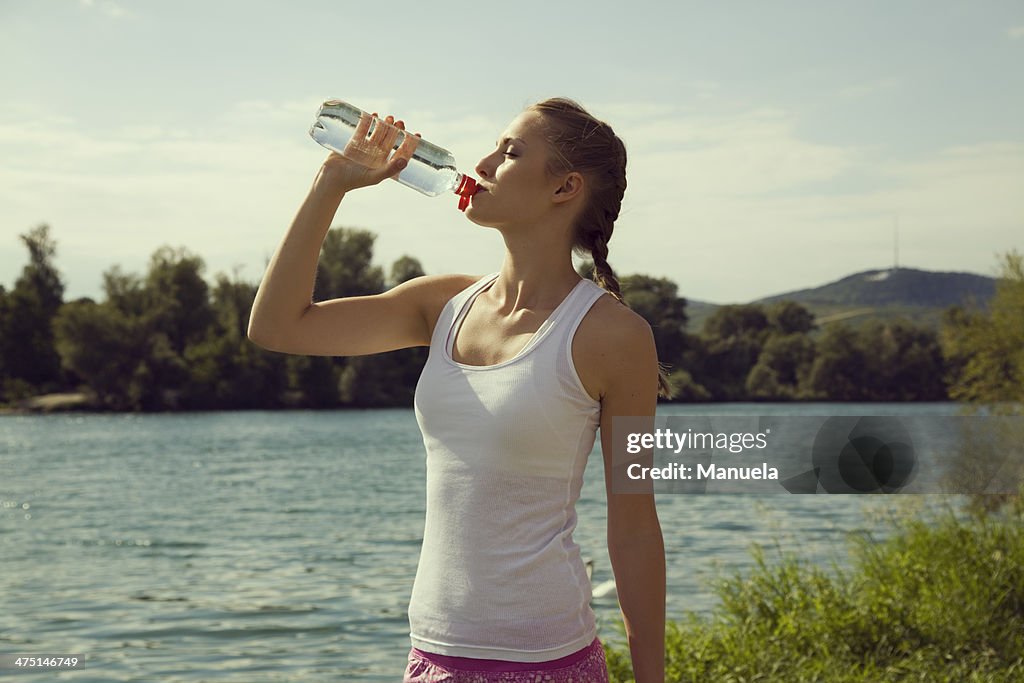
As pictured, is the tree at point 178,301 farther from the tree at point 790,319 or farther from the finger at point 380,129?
the finger at point 380,129

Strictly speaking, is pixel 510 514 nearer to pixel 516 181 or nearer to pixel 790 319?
pixel 516 181

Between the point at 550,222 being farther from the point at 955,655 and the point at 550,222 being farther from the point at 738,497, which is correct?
the point at 738,497

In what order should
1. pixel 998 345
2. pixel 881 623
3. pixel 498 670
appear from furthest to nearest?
1. pixel 998 345
2. pixel 881 623
3. pixel 498 670

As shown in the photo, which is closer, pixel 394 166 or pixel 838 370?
pixel 394 166

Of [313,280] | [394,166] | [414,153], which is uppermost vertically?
[414,153]

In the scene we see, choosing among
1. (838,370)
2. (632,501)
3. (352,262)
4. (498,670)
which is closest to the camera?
(498,670)

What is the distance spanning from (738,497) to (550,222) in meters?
20.4

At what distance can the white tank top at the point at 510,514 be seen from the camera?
197cm

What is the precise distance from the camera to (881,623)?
240 inches

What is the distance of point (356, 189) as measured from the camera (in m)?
2.25

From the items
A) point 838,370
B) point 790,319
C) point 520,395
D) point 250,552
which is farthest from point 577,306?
point 790,319

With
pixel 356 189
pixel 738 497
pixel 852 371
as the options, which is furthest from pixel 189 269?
pixel 356 189

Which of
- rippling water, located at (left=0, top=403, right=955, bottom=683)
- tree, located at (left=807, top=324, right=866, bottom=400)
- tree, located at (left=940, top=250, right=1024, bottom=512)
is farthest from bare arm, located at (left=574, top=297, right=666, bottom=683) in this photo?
tree, located at (left=807, top=324, right=866, bottom=400)

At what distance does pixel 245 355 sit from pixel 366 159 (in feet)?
194
